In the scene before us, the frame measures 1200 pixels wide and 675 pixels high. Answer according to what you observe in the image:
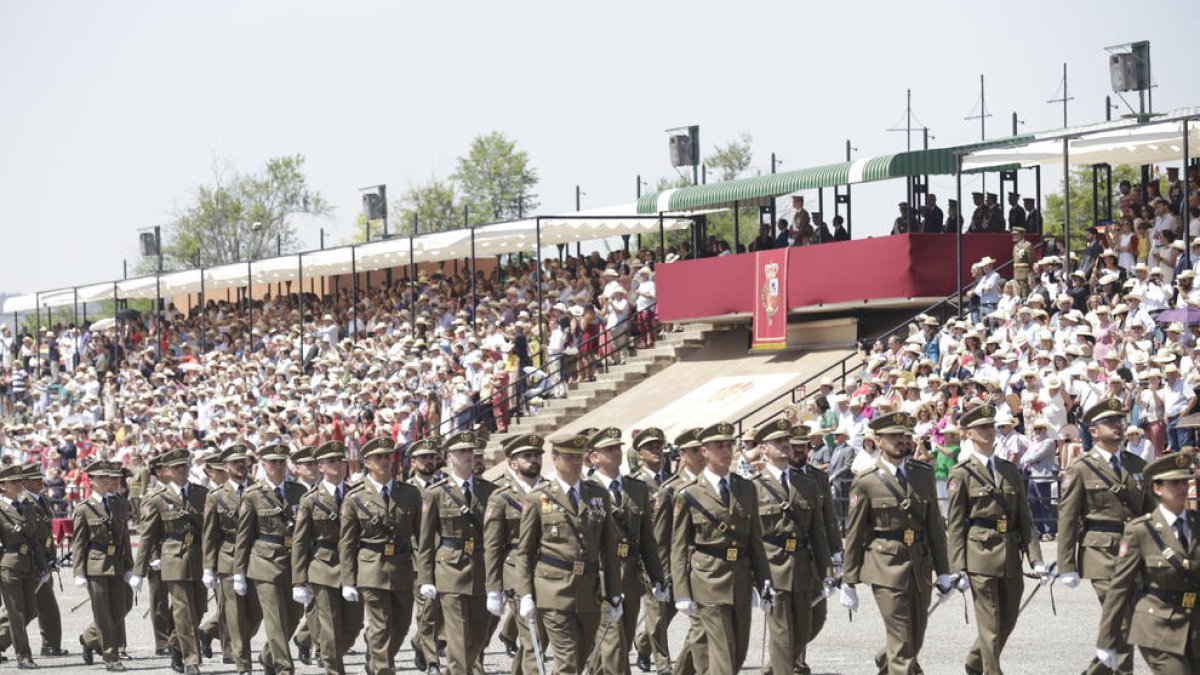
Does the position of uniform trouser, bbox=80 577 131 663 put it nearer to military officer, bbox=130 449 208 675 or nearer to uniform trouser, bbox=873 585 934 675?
military officer, bbox=130 449 208 675

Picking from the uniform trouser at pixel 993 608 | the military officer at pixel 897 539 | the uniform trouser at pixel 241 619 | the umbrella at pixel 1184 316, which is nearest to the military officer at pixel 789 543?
the military officer at pixel 897 539

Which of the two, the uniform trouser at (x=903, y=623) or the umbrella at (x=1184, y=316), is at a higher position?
the umbrella at (x=1184, y=316)

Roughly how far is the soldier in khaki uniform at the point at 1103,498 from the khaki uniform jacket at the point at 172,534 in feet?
Answer: 26.3

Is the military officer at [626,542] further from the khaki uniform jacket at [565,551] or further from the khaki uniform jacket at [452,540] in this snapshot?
the khaki uniform jacket at [452,540]

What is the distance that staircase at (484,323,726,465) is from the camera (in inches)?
1409

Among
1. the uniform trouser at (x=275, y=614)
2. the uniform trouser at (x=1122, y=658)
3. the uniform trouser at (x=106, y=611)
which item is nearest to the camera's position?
the uniform trouser at (x=1122, y=658)

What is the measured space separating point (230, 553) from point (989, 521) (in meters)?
6.73

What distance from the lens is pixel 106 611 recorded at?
750 inches

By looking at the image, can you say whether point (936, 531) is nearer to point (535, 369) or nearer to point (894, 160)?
point (894, 160)

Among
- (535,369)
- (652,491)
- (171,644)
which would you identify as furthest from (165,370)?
(652,491)

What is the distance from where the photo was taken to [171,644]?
1820 cm

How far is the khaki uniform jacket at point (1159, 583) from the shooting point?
10.9m

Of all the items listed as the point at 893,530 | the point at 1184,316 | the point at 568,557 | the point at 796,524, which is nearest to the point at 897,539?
the point at 893,530

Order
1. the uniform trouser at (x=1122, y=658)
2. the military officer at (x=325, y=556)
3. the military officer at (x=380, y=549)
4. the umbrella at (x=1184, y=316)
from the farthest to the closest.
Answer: the umbrella at (x=1184, y=316) → the military officer at (x=325, y=556) → the military officer at (x=380, y=549) → the uniform trouser at (x=1122, y=658)
